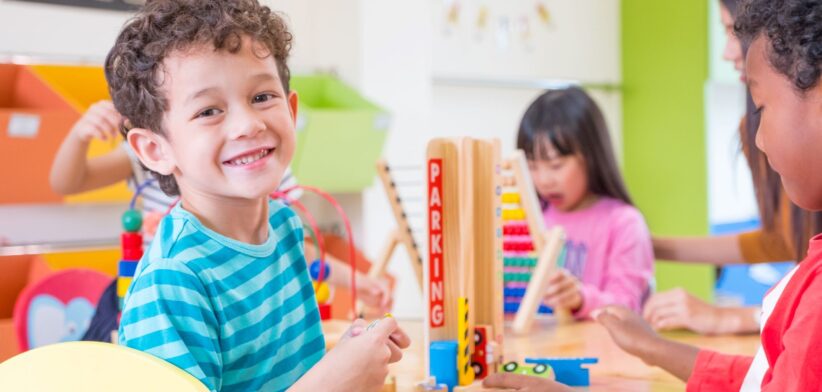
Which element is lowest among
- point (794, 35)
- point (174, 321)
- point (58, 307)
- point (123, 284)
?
point (58, 307)

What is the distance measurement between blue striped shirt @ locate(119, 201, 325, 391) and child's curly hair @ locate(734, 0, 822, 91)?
1.88 ft

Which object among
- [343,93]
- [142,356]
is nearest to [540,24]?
[343,93]

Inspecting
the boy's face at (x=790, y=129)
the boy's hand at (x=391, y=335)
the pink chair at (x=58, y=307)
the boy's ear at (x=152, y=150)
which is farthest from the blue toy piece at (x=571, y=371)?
the pink chair at (x=58, y=307)

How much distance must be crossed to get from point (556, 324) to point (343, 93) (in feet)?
4.89

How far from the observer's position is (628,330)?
4.69 feet

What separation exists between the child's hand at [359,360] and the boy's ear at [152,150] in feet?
0.91

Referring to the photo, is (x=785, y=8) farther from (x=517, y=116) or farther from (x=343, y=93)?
(x=517, y=116)

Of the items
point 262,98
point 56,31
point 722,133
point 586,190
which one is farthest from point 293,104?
point 722,133

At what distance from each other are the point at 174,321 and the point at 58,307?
140 cm

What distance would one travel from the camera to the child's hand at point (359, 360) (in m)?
0.96

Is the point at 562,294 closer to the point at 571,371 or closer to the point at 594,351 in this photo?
the point at 594,351

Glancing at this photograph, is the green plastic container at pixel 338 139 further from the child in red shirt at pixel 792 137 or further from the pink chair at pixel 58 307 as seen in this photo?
the child in red shirt at pixel 792 137

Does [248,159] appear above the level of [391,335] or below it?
above

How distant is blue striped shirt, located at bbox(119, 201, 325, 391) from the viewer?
94 centimetres
